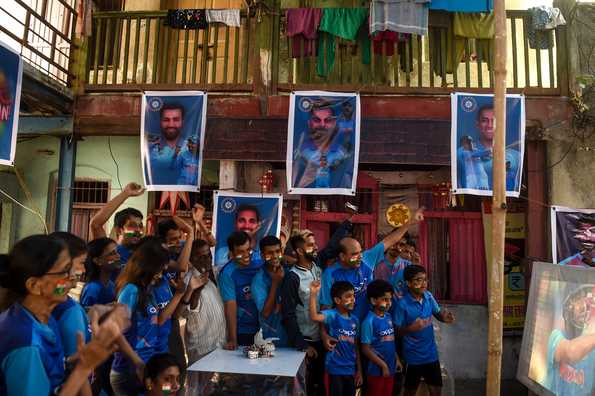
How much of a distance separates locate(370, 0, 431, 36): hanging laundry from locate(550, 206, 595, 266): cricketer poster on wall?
312 centimetres

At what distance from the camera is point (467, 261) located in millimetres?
7422

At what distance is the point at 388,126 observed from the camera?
21.6 feet

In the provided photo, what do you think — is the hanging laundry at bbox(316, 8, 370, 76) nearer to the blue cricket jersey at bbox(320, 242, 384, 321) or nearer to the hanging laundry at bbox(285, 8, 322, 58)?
the hanging laundry at bbox(285, 8, 322, 58)

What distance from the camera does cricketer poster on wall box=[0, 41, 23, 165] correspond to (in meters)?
5.34

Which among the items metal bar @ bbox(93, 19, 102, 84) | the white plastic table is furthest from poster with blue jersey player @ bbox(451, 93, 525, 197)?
metal bar @ bbox(93, 19, 102, 84)

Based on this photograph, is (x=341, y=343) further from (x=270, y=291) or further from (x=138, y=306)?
(x=138, y=306)

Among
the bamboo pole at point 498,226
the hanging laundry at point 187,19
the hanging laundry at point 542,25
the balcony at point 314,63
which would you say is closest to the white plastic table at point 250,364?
the bamboo pole at point 498,226

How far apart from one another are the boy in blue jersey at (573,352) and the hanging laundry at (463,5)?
410cm

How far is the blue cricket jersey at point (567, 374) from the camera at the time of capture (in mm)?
3793

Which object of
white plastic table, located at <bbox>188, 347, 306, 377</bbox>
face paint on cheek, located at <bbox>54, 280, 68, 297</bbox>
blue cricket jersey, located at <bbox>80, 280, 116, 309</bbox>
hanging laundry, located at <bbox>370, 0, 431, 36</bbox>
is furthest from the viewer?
hanging laundry, located at <bbox>370, 0, 431, 36</bbox>

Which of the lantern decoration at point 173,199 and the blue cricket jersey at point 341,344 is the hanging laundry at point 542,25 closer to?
the blue cricket jersey at point 341,344

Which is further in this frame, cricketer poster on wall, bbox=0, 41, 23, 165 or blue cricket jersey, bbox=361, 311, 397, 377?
cricketer poster on wall, bbox=0, 41, 23, 165

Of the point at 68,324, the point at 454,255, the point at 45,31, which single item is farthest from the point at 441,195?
the point at 45,31

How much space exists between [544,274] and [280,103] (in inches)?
159
